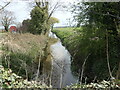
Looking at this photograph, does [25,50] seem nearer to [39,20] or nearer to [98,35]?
[39,20]

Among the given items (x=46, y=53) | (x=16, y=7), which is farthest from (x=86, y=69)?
(x=16, y=7)

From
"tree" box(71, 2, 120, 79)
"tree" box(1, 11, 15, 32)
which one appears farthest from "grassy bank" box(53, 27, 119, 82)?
"tree" box(1, 11, 15, 32)

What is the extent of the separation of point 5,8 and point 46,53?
2.19 ft

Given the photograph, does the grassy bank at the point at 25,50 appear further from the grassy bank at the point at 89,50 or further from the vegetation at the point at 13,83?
the vegetation at the point at 13,83

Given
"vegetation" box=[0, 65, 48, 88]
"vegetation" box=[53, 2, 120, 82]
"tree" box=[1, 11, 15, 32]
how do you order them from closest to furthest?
"vegetation" box=[0, 65, 48, 88]
"tree" box=[1, 11, 15, 32]
"vegetation" box=[53, 2, 120, 82]

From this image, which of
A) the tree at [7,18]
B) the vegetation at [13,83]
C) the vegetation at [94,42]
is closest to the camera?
the vegetation at [13,83]

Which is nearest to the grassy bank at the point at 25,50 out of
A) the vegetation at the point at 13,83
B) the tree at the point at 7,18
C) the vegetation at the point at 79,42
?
the vegetation at the point at 79,42

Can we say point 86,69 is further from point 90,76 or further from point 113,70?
point 113,70

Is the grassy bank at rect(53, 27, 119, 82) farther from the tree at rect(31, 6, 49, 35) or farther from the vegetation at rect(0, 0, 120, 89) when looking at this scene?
the tree at rect(31, 6, 49, 35)

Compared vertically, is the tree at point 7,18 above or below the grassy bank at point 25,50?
above

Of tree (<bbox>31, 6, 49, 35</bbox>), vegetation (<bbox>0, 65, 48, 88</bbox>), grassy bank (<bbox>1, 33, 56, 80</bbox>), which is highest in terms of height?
tree (<bbox>31, 6, 49, 35</bbox>)

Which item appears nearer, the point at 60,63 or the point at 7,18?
the point at 7,18

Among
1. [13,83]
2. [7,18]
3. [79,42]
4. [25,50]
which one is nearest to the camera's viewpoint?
[13,83]

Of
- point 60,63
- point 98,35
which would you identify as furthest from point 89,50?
point 60,63
